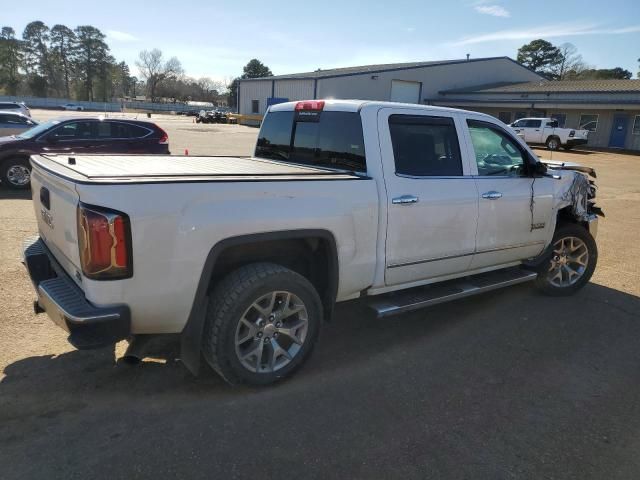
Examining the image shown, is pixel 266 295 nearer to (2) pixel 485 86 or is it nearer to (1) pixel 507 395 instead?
(1) pixel 507 395

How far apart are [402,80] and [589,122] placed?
1715 centimetres

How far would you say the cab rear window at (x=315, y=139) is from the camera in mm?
3834

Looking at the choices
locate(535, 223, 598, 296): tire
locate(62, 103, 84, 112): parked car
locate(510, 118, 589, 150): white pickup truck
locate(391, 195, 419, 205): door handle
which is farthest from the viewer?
locate(62, 103, 84, 112): parked car

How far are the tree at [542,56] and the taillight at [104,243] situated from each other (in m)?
87.0

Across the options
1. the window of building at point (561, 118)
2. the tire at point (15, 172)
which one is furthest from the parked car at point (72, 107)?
the tire at point (15, 172)

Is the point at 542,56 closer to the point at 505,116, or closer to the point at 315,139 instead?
the point at 505,116

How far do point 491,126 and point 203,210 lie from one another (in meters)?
3.04

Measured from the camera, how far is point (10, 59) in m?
96.9

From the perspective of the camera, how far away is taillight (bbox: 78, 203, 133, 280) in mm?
2545

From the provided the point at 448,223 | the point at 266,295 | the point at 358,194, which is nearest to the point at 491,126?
the point at 448,223

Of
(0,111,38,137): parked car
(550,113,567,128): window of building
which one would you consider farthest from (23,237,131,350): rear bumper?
(550,113,567,128): window of building

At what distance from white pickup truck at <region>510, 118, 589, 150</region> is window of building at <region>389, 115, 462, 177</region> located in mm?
28714

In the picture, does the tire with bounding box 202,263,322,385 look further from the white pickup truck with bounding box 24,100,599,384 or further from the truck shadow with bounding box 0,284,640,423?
the truck shadow with bounding box 0,284,640,423

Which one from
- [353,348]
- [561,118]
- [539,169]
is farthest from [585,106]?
[353,348]
